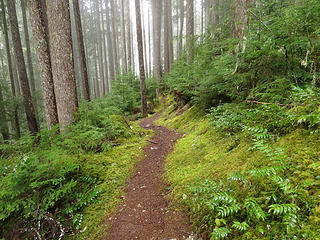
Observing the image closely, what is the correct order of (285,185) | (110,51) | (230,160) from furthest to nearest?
(110,51)
(230,160)
(285,185)

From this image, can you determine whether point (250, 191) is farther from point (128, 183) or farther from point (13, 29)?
point (13, 29)

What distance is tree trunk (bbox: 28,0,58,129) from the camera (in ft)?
18.3

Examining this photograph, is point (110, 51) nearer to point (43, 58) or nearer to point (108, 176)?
point (43, 58)

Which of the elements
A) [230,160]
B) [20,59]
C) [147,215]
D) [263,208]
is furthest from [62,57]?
[20,59]

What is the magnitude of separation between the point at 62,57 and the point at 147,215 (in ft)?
17.6

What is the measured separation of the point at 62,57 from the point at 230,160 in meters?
5.73

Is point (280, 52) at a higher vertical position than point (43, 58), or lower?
lower

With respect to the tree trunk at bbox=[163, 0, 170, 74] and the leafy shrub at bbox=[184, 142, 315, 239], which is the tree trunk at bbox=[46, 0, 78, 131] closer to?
the leafy shrub at bbox=[184, 142, 315, 239]

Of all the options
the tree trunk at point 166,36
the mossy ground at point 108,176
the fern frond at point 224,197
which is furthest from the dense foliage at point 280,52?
the tree trunk at point 166,36

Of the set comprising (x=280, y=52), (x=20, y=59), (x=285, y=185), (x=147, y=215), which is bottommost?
(x=147, y=215)

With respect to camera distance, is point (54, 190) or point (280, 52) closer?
point (280, 52)

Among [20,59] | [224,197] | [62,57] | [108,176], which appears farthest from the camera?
[20,59]

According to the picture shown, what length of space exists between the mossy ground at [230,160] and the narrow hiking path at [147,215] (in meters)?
0.19

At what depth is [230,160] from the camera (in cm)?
253
